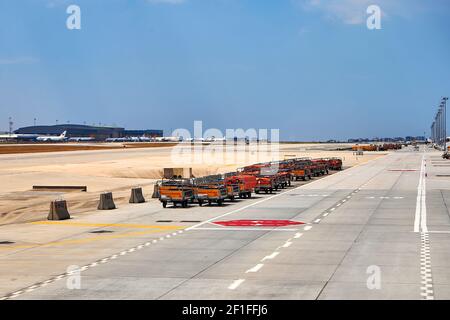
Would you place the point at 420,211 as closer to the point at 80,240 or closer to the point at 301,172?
the point at 80,240

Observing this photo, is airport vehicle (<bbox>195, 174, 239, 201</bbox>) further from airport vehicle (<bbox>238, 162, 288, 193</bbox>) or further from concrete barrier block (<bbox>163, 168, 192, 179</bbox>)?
concrete barrier block (<bbox>163, 168, 192, 179</bbox>)

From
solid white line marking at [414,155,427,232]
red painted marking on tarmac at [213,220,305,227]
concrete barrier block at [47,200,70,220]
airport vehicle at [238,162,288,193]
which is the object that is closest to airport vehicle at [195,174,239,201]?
airport vehicle at [238,162,288,193]

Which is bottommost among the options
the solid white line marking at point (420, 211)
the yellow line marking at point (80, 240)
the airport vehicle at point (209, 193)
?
the solid white line marking at point (420, 211)

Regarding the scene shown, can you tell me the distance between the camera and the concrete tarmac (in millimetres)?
19047

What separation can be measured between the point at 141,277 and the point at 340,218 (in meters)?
18.6

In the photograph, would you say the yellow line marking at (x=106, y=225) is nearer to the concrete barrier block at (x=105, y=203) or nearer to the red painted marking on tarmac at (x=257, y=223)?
the red painted marking on tarmac at (x=257, y=223)

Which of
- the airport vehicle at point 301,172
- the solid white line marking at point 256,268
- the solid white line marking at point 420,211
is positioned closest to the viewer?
the solid white line marking at point 256,268

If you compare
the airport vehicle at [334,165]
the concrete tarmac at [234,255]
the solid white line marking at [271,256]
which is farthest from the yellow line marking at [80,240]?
the airport vehicle at [334,165]

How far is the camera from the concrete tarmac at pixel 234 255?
Result: 19047 mm

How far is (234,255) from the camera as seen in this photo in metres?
25.1

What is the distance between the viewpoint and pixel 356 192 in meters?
56.6

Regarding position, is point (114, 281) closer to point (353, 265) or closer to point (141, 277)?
point (141, 277)

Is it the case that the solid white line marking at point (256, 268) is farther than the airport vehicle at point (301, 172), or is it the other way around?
the airport vehicle at point (301, 172)
